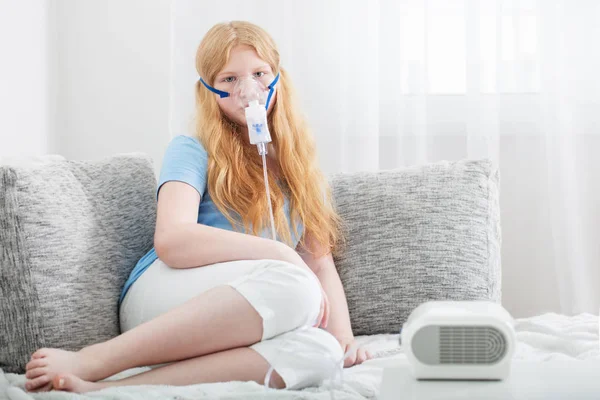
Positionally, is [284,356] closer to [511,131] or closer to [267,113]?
[267,113]

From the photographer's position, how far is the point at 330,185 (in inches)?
72.2

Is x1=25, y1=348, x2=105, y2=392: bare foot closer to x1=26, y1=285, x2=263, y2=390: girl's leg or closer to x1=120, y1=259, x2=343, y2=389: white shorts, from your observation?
x1=26, y1=285, x2=263, y2=390: girl's leg

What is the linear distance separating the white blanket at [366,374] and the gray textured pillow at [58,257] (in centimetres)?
10

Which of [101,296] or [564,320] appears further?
[564,320]

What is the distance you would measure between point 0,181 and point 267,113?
0.63 meters

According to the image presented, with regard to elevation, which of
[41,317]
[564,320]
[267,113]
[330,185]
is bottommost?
[564,320]

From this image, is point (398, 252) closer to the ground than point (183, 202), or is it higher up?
closer to the ground

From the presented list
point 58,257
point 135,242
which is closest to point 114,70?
point 135,242

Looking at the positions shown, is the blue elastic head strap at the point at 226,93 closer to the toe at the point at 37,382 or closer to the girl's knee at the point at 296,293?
the girl's knee at the point at 296,293

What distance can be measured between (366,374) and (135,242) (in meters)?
0.61

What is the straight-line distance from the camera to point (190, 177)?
60.9 inches

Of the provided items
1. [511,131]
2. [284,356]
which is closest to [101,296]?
[284,356]

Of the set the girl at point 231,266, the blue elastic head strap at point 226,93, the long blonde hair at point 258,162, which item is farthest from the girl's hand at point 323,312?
the blue elastic head strap at point 226,93

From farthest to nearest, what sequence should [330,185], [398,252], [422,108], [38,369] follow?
[422,108]
[330,185]
[398,252]
[38,369]
